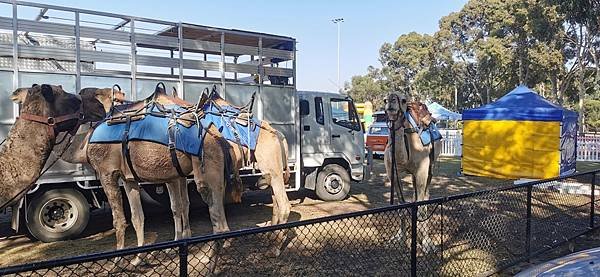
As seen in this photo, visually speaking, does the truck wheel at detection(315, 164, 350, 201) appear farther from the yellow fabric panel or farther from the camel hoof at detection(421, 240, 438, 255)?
the yellow fabric panel

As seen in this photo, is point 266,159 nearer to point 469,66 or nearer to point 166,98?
point 166,98

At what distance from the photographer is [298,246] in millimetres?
6168

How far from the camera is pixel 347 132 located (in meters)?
10.2

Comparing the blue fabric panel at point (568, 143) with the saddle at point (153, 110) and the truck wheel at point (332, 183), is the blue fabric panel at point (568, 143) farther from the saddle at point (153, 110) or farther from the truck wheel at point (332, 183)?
the saddle at point (153, 110)

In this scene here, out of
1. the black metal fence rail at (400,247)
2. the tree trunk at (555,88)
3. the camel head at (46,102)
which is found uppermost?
the tree trunk at (555,88)

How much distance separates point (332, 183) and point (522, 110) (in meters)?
6.71

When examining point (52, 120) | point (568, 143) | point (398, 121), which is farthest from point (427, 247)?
point (568, 143)

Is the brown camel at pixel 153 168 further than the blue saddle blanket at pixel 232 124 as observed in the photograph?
No

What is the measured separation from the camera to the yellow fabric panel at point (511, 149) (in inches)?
509

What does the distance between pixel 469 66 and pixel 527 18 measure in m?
12.6

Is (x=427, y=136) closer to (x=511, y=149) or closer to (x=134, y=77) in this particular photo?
(x=134, y=77)

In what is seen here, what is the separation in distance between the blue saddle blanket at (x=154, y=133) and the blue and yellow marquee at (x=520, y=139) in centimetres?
1074

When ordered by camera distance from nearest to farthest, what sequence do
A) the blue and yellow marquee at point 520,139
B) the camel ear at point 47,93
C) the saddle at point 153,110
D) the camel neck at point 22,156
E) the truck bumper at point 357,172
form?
the camel neck at point 22,156 → the camel ear at point 47,93 → the saddle at point 153,110 → the truck bumper at point 357,172 → the blue and yellow marquee at point 520,139

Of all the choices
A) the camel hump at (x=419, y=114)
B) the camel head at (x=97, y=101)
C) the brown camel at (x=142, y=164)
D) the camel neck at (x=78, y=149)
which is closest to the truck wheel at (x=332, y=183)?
the camel hump at (x=419, y=114)
